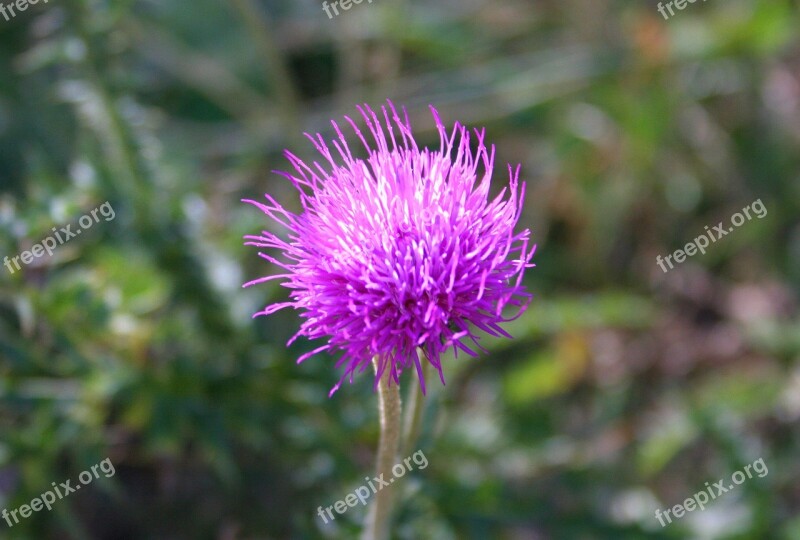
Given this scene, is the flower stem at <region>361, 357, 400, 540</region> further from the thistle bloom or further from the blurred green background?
the blurred green background

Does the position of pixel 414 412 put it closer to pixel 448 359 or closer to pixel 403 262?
pixel 403 262

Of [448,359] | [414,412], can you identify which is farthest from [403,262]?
[448,359]

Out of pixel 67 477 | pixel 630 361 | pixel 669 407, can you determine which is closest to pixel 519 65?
pixel 630 361

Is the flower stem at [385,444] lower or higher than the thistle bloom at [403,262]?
lower

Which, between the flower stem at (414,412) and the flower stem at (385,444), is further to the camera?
the flower stem at (414,412)

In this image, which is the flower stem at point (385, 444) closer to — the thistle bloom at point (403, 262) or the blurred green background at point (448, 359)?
the thistle bloom at point (403, 262)

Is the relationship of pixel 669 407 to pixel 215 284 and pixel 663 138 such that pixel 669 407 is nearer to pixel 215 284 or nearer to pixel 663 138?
pixel 663 138

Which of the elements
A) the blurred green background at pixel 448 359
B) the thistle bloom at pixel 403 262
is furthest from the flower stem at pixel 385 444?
the blurred green background at pixel 448 359
